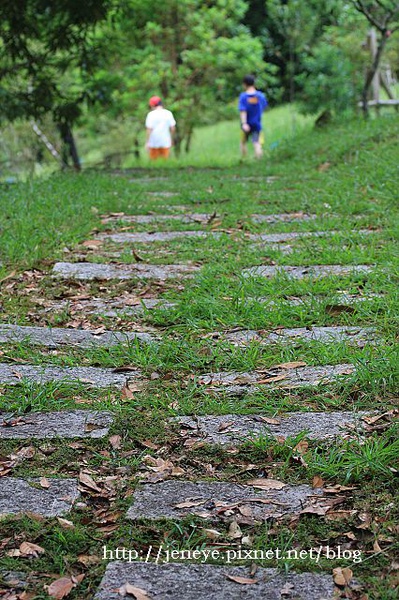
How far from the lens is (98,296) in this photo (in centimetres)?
450

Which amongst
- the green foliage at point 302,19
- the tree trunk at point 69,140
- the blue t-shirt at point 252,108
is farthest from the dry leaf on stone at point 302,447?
the green foliage at point 302,19

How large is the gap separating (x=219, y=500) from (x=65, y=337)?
1613 mm

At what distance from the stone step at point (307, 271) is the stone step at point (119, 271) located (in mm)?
394

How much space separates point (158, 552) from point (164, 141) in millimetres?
11560

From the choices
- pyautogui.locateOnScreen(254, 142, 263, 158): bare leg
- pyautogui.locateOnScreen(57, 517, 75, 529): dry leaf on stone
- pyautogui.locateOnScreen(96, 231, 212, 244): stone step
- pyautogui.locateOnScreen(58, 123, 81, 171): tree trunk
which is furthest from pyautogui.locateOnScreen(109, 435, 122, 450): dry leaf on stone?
pyautogui.locateOnScreen(254, 142, 263, 158): bare leg

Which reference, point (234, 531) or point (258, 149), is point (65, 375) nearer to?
point (234, 531)

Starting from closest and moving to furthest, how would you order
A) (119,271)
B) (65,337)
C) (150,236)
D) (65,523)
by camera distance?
1. (65,523)
2. (65,337)
3. (119,271)
4. (150,236)

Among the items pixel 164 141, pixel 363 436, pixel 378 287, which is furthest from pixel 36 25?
pixel 363 436

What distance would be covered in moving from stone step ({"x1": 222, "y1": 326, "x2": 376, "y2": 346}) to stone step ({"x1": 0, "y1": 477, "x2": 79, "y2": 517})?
1.31 meters

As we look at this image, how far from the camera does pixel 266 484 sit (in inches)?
98.7

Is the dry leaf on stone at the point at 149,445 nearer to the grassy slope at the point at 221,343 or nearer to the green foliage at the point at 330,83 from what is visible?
the grassy slope at the point at 221,343

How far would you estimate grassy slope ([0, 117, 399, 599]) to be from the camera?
2.28 m

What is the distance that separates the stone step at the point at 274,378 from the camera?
3166 millimetres

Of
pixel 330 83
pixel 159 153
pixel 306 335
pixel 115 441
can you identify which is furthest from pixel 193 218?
pixel 330 83
